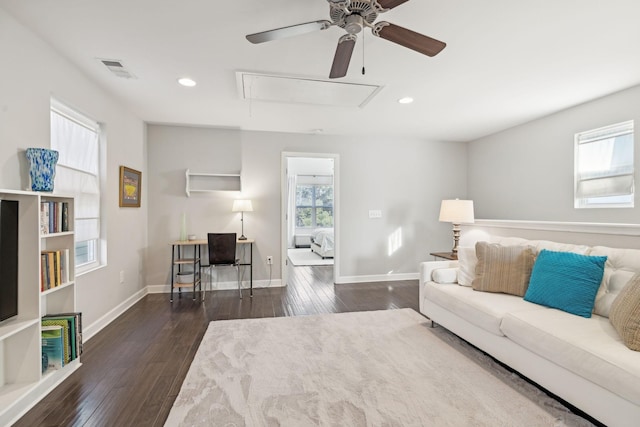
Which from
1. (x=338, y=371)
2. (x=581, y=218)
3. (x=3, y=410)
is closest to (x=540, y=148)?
(x=581, y=218)

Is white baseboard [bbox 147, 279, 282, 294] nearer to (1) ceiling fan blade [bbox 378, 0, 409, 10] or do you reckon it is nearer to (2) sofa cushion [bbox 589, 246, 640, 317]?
(2) sofa cushion [bbox 589, 246, 640, 317]

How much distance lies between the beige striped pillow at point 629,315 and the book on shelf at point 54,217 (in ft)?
11.8

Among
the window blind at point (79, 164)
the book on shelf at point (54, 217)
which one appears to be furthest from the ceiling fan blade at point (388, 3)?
the window blind at point (79, 164)

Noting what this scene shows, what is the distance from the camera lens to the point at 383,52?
2.31m

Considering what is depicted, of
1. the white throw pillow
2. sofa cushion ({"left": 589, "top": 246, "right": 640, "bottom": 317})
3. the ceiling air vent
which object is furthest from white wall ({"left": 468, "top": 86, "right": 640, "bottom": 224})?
the ceiling air vent

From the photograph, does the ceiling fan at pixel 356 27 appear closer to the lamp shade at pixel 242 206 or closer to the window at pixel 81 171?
the window at pixel 81 171

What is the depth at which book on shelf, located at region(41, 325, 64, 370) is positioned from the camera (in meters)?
2.03

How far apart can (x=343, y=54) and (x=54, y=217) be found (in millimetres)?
2334

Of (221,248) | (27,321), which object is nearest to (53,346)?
(27,321)

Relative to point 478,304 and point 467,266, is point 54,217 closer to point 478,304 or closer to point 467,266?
point 478,304

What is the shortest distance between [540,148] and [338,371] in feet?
13.0

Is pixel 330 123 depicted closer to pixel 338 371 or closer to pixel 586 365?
pixel 338 371

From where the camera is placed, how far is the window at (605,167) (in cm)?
305

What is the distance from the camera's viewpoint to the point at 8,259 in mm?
1716
